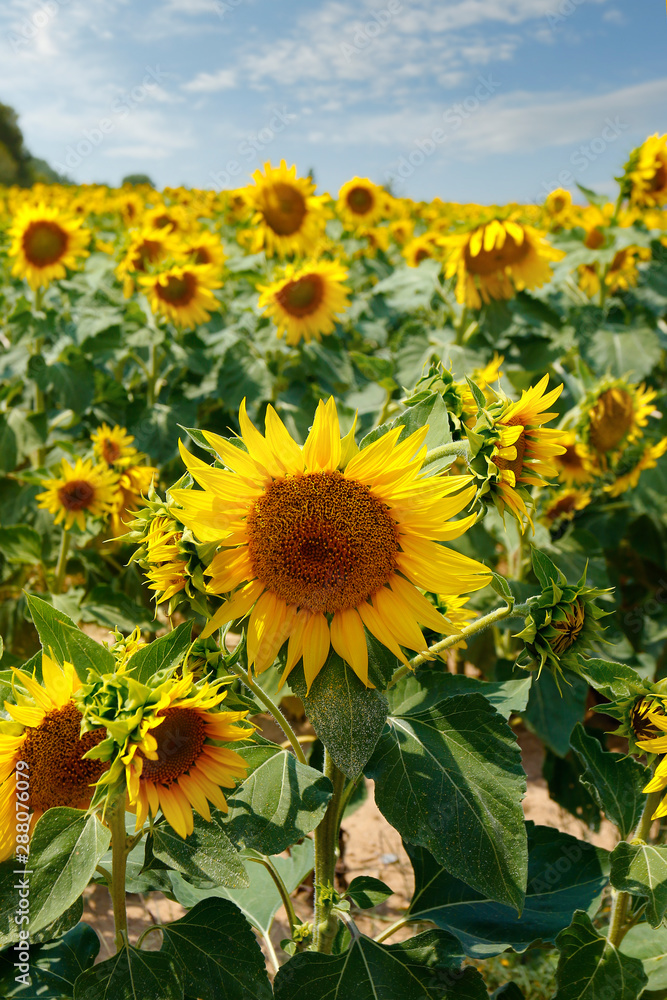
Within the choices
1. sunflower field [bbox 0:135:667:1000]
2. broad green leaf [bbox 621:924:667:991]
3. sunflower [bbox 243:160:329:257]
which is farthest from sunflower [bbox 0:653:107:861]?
sunflower [bbox 243:160:329:257]

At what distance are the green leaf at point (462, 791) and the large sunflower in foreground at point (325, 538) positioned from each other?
0.22 m

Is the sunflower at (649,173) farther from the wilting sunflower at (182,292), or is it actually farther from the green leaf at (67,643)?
the green leaf at (67,643)

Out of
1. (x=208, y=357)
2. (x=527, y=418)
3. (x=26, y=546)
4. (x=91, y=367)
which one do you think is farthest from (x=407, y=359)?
(x=527, y=418)

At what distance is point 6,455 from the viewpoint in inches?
123

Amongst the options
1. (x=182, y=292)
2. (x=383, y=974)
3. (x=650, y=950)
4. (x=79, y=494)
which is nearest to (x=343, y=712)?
(x=383, y=974)

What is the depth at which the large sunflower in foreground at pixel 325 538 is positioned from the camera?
1.01 meters

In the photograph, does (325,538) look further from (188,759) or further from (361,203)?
(361,203)

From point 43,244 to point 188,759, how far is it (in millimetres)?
3127

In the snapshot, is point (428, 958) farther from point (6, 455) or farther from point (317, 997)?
point (6, 455)

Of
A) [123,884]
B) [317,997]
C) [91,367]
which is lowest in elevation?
[317,997]

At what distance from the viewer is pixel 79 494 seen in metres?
2.58

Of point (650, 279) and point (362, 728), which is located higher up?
point (650, 279)

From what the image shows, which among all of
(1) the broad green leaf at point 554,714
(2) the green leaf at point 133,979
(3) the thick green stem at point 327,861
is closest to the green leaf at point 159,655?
(3) the thick green stem at point 327,861

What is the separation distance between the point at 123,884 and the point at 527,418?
967mm
